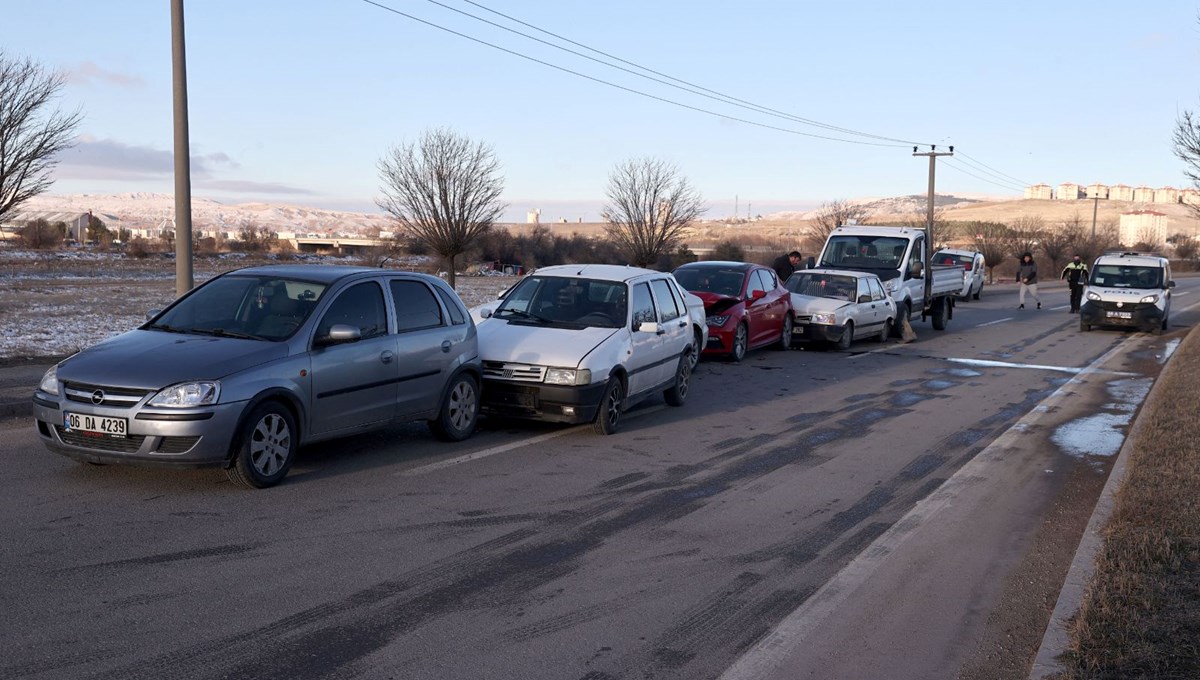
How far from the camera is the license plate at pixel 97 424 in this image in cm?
725

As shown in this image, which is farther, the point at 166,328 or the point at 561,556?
the point at 166,328

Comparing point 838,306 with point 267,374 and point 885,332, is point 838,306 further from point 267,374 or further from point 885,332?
point 267,374

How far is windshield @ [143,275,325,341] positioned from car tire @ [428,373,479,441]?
5.88 ft

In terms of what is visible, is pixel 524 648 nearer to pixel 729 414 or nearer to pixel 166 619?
pixel 166 619

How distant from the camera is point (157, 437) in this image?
7.22 metres

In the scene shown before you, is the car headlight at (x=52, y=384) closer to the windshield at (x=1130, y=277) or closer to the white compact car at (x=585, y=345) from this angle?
the white compact car at (x=585, y=345)

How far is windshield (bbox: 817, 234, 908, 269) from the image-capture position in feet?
80.5

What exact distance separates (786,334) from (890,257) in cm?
555

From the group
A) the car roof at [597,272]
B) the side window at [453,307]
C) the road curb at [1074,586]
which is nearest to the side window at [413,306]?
the side window at [453,307]

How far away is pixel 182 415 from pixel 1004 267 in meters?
70.3

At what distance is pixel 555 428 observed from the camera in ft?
37.1

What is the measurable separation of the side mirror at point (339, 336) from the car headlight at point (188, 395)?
1.08 m

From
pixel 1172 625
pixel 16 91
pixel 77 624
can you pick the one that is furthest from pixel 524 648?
pixel 16 91

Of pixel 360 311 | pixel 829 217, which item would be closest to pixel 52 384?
pixel 360 311
